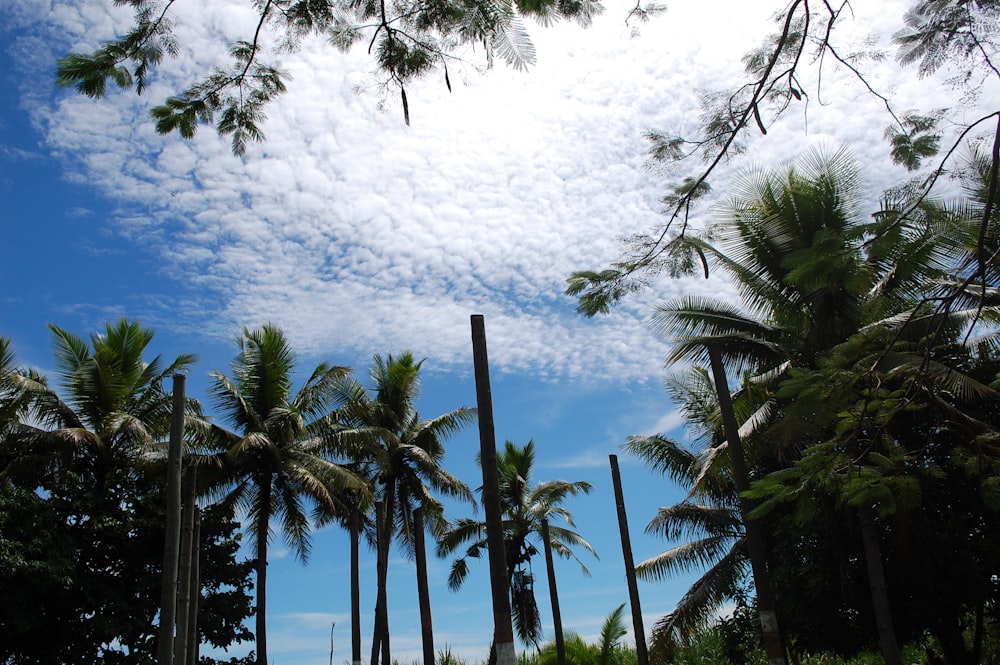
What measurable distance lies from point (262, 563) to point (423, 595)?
14.4ft

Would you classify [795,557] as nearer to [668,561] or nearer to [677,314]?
[668,561]

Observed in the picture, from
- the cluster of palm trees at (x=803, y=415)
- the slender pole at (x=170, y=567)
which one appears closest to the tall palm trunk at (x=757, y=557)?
the cluster of palm trees at (x=803, y=415)

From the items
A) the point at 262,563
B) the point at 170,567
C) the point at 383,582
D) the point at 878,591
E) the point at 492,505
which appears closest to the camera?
the point at 492,505

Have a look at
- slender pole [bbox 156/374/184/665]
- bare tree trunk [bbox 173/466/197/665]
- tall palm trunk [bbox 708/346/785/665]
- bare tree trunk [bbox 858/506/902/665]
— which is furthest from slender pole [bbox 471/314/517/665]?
bare tree trunk [bbox 858/506/902/665]

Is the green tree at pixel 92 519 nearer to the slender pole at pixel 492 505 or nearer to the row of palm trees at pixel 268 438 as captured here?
the row of palm trees at pixel 268 438

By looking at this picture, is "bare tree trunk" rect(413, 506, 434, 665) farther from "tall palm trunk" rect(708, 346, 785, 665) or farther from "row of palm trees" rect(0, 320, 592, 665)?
"tall palm trunk" rect(708, 346, 785, 665)

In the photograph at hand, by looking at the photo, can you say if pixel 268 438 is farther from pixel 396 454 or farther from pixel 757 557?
pixel 757 557

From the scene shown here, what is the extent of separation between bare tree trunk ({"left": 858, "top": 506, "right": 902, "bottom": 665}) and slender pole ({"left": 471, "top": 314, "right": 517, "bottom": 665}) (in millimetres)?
6856

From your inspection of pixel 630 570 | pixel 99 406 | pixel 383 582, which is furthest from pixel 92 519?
pixel 630 570

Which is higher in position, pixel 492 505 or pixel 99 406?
pixel 99 406

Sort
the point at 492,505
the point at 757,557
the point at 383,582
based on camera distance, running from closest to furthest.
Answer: the point at 492,505 → the point at 757,557 → the point at 383,582

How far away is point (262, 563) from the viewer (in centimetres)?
1973

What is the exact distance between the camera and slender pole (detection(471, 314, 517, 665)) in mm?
8430

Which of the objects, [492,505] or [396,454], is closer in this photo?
[492,505]
